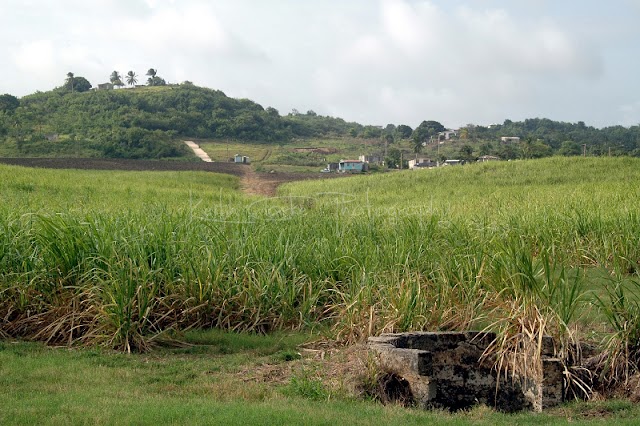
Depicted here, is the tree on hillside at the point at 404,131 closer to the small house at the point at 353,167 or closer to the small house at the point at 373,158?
the small house at the point at 373,158

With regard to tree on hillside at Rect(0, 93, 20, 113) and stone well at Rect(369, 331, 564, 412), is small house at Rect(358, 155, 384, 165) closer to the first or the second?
tree on hillside at Rect(0, 93, 20, 113)

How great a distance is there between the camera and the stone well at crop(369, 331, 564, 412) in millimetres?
5645

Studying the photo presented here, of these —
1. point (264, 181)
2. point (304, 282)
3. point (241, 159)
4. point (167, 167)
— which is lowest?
point (304, 282)

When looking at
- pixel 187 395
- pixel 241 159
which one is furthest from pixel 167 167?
pixel 187 395

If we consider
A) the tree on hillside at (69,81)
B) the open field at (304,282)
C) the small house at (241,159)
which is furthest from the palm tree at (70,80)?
the open field at (304,282)

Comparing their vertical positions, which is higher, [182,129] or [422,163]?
[182,129]

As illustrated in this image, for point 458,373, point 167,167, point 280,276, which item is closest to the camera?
point 458,373

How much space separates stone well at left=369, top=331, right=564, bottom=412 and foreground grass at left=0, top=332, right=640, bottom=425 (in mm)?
402

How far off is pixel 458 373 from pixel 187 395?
2.42 m

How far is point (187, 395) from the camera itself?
5.26 m

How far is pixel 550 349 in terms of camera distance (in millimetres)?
6051

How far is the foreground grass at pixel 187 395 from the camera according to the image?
4438mm

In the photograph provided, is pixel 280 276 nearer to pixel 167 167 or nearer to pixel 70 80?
pixel 167 167

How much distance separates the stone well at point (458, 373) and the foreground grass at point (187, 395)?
40 cm
